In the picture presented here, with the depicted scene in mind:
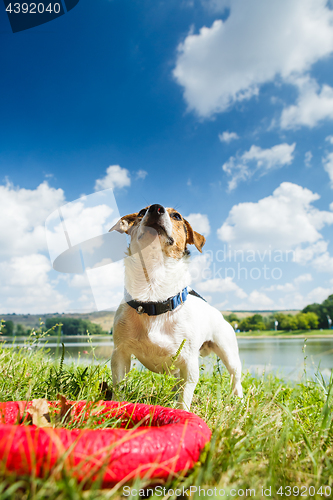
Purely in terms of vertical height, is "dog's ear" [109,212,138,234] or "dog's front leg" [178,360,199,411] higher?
"dog's ear" [109,212,138,234]

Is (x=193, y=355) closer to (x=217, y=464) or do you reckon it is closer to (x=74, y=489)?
(x=217, y=464)

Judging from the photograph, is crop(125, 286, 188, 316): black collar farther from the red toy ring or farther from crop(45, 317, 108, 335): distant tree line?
the red toy ring

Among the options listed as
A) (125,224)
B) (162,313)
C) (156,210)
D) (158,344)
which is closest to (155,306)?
(162,313)

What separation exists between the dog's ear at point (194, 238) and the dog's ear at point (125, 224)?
2.15ft

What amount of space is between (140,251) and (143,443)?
82.0 inches

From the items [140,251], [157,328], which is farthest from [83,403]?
[140,251]

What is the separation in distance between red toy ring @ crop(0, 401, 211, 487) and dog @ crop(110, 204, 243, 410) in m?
1.31

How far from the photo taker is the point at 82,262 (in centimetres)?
319

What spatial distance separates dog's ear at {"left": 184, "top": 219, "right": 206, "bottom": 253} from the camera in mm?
3566

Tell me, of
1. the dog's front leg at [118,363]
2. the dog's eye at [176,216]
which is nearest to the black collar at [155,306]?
the dog's front leg at [118,363]

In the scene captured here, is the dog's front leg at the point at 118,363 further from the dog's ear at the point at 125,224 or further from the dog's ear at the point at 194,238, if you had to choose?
the dog's ear at the point at 194,238

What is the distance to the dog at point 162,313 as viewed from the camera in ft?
8.97

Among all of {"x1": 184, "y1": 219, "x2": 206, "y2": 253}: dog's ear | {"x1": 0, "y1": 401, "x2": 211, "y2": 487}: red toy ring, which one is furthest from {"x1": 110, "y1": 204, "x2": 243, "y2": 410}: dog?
{"x1": 0, "y1": 401, "x2": 211, "y2": 487}: red toy ring

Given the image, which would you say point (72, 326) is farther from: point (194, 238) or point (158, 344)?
point (194, 238)
